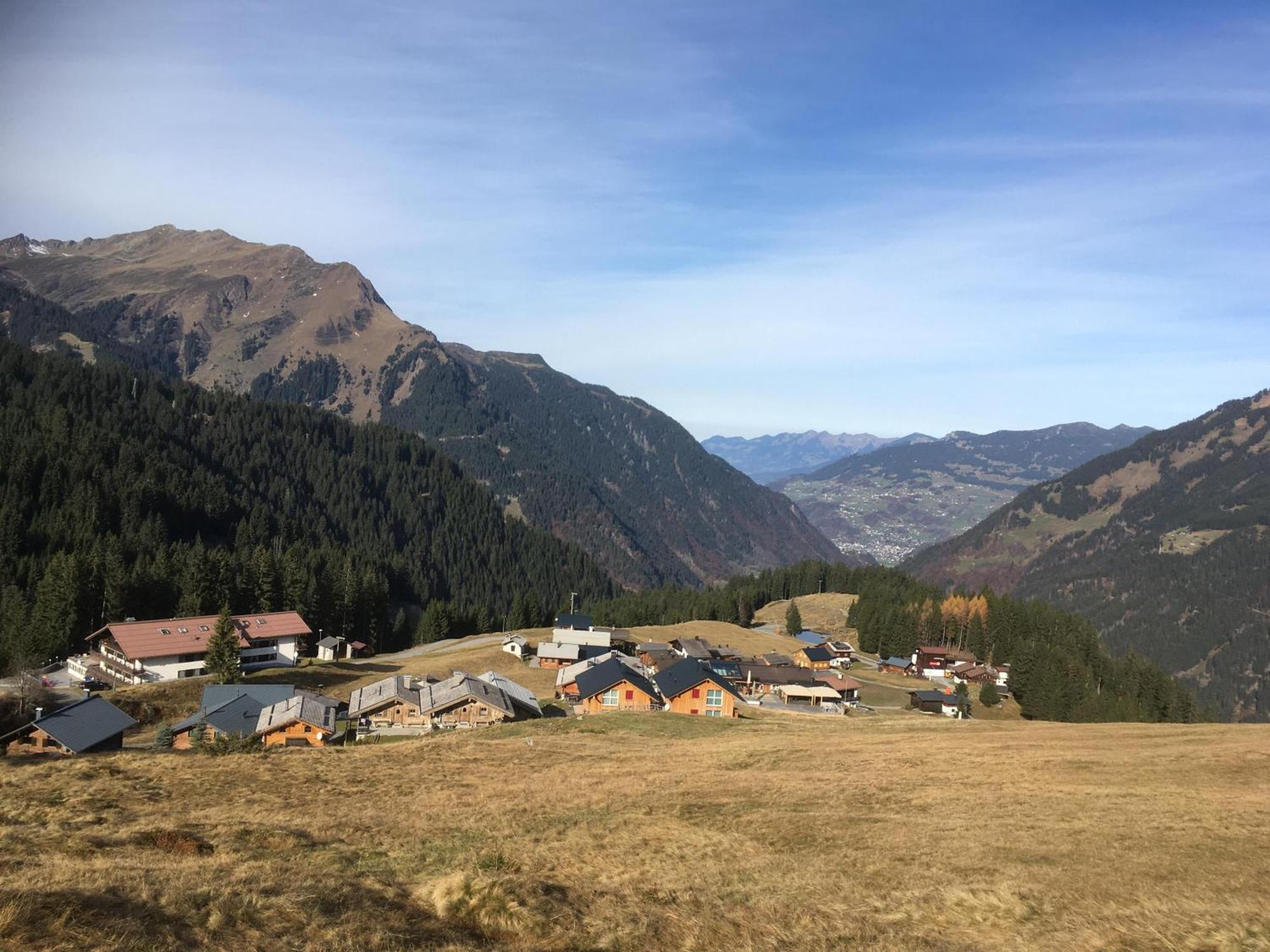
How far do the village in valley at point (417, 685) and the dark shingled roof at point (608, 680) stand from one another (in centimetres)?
20

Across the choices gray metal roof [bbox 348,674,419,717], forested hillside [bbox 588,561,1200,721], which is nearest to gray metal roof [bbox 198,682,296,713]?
gray metal roof [bbox 348,674,419,717]

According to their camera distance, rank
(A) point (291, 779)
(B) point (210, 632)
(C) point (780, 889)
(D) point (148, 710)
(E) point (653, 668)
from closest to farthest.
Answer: (C) point (780, 889) → (A) point (291, 779) → (D) point (148, 710) → (B) point (210, 632) → (E) point (653, 668)

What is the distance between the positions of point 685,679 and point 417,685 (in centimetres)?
2989

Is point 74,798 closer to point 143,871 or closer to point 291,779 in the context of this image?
point 291,779

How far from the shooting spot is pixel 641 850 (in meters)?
28.8

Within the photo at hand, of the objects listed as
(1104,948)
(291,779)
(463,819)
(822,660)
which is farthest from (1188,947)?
(822,660)

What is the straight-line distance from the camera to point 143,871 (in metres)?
21.0

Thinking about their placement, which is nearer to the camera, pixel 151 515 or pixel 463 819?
pixel 463 819

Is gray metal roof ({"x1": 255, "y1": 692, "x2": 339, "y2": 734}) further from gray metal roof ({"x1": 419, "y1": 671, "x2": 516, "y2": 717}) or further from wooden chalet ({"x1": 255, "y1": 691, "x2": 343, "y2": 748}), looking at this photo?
gray metal roof ({"x1": 419, "y1": 671, "x2": 516, "y2": 717})

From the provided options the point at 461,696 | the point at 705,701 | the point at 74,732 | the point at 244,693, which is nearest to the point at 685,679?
the point at 705,701

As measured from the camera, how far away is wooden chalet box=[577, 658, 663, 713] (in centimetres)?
8381

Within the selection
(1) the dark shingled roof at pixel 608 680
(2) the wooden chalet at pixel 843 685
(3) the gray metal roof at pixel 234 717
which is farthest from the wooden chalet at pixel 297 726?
(2) the wooden chalet at pixel 843 685

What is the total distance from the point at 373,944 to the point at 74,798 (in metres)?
24.0

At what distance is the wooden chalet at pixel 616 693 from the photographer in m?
83.8
